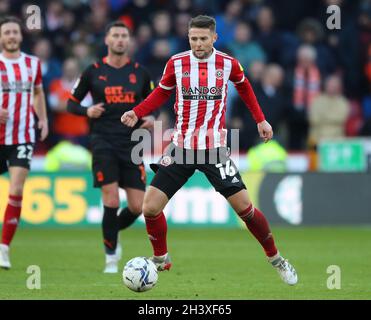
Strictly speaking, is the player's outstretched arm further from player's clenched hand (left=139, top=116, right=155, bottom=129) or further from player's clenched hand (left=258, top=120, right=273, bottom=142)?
player's clenched hand (left=258, top=120, right=273, bottom=142)

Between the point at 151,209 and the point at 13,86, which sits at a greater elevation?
the point at 13,86

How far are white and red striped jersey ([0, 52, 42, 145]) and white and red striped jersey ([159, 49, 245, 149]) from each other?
2541mm

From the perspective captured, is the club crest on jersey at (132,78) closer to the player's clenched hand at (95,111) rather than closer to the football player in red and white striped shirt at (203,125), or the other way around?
the player's clenched hand at (95,111)

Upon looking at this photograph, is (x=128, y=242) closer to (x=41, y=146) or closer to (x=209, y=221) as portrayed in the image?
(x=209, y=221)

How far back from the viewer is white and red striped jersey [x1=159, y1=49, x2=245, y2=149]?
904 cm

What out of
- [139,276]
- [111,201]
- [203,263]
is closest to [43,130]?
[111,201]

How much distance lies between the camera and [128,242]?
13.7 m

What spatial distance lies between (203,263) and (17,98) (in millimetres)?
2611

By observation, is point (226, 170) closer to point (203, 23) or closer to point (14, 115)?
point (203, 23)

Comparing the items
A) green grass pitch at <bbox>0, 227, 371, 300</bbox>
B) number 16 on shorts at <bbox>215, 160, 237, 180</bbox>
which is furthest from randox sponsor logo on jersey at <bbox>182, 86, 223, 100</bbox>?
green grass pitch at <bbox>0, 227, 371, 300</bbox>

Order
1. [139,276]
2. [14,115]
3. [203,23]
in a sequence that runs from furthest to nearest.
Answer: [14,115]
[203,23]
[139,276]

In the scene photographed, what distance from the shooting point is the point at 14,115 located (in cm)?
1118

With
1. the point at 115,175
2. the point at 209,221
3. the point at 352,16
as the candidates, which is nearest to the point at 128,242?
the point at 209,221

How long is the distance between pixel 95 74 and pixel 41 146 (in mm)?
7150
